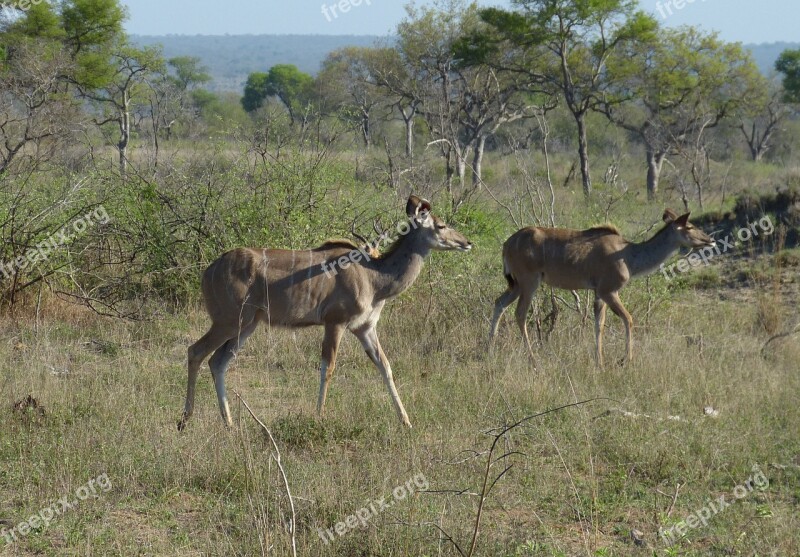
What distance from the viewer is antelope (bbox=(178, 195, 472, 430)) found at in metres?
7.17

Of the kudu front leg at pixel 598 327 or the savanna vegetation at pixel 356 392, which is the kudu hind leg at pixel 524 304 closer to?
the savanna vegetation at pixel 356 392

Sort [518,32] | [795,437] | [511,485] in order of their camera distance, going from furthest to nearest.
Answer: [518,32] → [795,437] → [511,485]

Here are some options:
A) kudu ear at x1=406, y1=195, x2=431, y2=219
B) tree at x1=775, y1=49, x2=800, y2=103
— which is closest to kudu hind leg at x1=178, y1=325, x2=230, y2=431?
kudu ear at x1=406, y1=195, x2=431, y2=219

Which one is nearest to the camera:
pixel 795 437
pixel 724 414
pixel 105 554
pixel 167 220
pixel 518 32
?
pixel 105 554

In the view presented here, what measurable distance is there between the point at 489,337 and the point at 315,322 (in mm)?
2784

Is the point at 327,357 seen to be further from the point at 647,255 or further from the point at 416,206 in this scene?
the point at 647,255

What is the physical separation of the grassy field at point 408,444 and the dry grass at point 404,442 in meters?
0.02

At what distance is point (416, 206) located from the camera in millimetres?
8094

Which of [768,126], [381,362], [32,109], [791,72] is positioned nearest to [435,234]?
[381,362]

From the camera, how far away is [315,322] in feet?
24.7

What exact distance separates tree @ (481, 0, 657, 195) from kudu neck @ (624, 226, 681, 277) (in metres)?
14.4

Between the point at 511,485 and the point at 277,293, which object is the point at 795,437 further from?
the point at 277,293

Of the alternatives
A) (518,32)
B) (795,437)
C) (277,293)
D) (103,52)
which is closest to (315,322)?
(277,293)

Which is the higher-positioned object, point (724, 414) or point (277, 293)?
point (277, 293)
